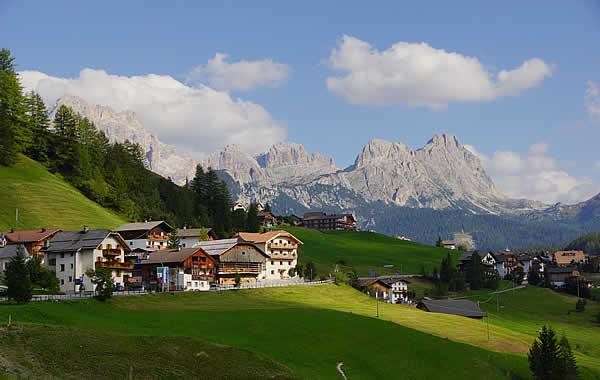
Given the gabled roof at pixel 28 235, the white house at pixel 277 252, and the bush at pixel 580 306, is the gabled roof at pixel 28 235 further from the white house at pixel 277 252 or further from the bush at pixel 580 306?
the bush at pixel 580 306

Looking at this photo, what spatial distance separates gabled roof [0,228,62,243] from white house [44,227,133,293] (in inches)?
471

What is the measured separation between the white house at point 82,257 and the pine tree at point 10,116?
66.0m

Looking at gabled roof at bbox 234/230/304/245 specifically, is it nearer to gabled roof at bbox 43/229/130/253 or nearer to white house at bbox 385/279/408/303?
white house at bbox 385/279/408/303

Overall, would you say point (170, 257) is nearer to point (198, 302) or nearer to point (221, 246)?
point (198, 302)

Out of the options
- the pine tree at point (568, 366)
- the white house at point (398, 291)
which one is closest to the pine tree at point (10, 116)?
the white house at point (398, 291)

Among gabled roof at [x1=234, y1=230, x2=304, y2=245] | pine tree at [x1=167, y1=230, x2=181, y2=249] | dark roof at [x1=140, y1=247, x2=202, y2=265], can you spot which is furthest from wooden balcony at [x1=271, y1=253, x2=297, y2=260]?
dark roof at [x1=140, y1=247, x2=202, y2=265]

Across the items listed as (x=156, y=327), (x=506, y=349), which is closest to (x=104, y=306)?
(x=156, y=327)

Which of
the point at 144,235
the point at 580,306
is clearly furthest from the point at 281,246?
the point at 580,306

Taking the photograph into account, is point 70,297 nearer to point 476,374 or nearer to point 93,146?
point 476,374

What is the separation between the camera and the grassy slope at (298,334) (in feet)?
194

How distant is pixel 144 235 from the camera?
477 ft

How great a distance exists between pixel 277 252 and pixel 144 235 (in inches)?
1359

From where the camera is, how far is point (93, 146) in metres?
189

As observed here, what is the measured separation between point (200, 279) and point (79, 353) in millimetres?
61432
